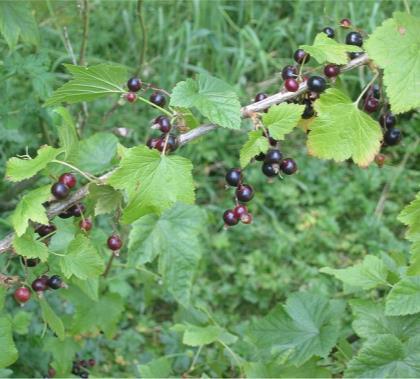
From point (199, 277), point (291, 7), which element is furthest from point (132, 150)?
point (291, 7)

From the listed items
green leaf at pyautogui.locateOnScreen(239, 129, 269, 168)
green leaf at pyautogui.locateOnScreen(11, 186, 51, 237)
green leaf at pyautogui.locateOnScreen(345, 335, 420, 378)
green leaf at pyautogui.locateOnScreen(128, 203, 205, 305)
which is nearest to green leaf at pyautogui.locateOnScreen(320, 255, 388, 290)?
green leaf at pyautogui.locateOnScreen(345, 335, 420, 378)

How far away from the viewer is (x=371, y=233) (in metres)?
3.15

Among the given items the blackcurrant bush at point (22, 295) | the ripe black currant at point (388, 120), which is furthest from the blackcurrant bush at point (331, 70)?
the blackcurrant bush at point (22, 295)

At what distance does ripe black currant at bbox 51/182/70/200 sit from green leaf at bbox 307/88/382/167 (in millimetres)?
446

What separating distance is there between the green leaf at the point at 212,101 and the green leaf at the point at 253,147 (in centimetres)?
4

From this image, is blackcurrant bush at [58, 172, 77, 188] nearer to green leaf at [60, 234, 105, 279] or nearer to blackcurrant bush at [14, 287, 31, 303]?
green leaf at [60, 234, 105, 279]

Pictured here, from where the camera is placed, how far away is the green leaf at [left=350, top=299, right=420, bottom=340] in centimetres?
150

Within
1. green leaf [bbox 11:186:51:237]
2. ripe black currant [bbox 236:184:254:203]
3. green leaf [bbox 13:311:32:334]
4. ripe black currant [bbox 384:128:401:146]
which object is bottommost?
green leaf [bbox 13:311:32:334]

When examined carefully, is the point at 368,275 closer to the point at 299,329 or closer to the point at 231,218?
the point at 299,329

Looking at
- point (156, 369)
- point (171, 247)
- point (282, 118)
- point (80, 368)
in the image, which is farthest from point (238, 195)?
point (80, 368)

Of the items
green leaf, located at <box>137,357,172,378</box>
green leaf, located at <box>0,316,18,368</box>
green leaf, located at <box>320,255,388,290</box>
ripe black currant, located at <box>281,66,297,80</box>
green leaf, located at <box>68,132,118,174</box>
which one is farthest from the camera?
green leaf, located at <box>137,357,172,378</box>

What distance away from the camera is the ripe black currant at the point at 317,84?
1218 mm

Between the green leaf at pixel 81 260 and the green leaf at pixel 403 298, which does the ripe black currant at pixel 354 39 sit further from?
the green leaf at pixel 81 260

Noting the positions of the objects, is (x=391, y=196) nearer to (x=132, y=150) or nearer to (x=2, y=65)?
(x=2, y=65)
